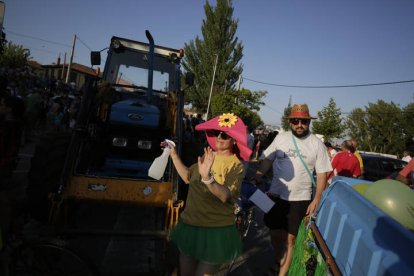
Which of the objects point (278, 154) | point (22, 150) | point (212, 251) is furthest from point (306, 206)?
point (22, 150)

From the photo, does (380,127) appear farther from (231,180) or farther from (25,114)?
(231,180)

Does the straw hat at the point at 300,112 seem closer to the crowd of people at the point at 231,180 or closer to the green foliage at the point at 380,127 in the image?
the crowd of people at the point at 231,180

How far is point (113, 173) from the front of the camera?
5.16m

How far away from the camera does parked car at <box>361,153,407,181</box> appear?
41.3 ft

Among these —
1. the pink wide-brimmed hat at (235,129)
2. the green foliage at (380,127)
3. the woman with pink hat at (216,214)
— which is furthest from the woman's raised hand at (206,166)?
the green foliage at (380,127)

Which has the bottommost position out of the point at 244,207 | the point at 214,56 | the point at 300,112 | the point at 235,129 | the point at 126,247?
the point at 126,247

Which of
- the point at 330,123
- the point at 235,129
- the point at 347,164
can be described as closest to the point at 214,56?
the point at 330,123

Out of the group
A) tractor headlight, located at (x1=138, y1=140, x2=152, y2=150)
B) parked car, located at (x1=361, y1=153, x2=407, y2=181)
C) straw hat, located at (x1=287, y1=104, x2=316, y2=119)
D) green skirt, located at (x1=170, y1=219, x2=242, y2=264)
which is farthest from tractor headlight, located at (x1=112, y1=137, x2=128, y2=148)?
parked car, located at (x1=361, y1=153, x2=407, y2=181)

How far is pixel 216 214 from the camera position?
260 cm

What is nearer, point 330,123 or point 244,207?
point 244,207

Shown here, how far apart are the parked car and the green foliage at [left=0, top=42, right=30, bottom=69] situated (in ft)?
123

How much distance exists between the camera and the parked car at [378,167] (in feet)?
41.3

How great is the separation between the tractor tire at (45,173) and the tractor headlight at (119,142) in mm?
731

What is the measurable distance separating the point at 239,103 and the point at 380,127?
30.3m
